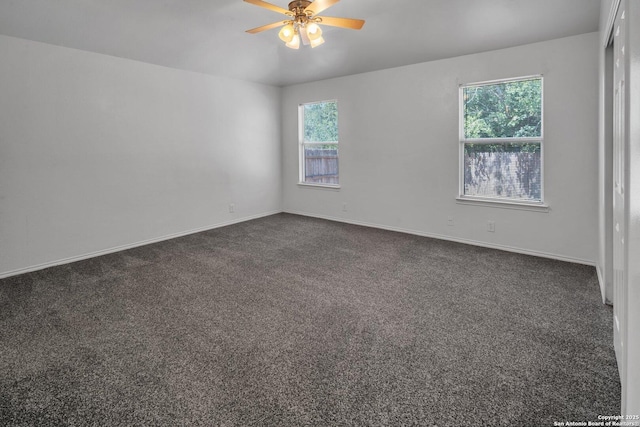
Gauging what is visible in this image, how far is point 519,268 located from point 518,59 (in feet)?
7.46

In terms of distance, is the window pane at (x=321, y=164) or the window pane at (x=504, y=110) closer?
the window pane at (x=504, y=110)

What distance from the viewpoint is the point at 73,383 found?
6.08 ft

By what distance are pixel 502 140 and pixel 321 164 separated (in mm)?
2875

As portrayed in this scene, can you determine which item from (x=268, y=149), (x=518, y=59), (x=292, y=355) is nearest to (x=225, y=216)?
(x=268, y=149)

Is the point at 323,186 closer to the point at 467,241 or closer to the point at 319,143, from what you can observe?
the point at 319,143

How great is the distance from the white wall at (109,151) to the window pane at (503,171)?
11.3 ft

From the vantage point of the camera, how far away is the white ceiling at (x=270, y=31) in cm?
299

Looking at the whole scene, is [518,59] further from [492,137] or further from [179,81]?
[179,81]

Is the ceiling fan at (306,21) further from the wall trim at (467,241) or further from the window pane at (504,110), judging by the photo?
the wall trim at (467,241)

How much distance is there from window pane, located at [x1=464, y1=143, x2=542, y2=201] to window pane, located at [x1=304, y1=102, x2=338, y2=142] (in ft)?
7.18

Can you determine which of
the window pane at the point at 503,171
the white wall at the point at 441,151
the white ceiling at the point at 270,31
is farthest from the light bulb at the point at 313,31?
the window pane at the point at 503,171

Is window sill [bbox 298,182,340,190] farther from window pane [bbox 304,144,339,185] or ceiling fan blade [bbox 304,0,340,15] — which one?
ceiling fan blade [bbox 304,0,340,15]

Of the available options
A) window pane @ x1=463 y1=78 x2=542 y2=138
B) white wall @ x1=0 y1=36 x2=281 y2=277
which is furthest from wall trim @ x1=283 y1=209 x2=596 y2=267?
white wall @ x1=0 y1=36 x2=281 y2=277

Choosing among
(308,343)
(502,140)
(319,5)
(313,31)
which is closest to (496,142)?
(502,140)
